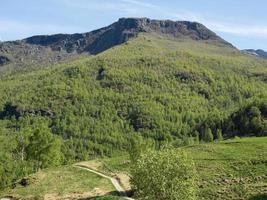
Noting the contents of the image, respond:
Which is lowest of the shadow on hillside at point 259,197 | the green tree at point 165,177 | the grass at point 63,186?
the grass at point 63,186

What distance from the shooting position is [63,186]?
91.4 meters

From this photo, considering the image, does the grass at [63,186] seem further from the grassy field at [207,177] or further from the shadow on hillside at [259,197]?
the shadow on hillside at [259,197]

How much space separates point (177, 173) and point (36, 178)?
1669 inches

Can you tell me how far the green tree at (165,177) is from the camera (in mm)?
62219

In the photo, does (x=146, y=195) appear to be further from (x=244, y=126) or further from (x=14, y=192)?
(x=244, y=126)

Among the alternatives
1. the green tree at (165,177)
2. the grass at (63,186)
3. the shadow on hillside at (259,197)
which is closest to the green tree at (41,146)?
the grass at (63,186)

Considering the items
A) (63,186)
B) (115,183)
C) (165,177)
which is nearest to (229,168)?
(115,183)

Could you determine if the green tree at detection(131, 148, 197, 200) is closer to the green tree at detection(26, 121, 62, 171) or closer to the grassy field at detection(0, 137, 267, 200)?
the grassy field at detection(0, 137, 267, 200)

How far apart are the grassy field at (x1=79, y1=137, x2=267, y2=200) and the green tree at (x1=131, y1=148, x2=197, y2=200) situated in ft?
55.7

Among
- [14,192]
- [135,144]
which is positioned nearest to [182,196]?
[135,144]

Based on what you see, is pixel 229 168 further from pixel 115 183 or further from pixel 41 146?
pixel 41 146

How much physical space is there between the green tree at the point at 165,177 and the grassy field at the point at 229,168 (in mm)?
16980

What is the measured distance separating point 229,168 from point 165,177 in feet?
109

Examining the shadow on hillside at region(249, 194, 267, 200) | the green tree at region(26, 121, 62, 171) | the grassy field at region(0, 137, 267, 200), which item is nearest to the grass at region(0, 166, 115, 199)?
the grassy field at region(0, 137, 267, 200)
